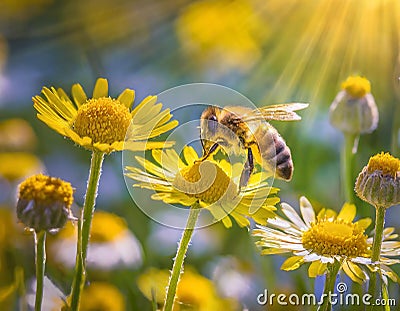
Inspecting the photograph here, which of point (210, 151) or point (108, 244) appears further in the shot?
point (108, 244)

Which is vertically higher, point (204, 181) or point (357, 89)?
point (357, 89)

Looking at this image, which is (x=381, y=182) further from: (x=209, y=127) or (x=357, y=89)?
(x=357, y=89)

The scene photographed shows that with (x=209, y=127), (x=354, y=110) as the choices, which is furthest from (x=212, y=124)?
(x=354, y=110)

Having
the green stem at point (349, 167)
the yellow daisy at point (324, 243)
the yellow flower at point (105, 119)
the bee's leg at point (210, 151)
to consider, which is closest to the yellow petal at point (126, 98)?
the yellow flower at point (105, 119)

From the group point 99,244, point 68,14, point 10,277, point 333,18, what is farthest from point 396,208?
point 68,14

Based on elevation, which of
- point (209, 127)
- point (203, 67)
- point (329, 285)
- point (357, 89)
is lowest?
point (329, 285)

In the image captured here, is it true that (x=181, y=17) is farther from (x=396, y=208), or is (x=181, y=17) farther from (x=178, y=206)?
(x=396, y=208)
